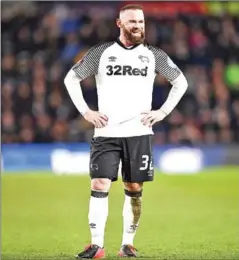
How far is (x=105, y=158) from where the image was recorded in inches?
330

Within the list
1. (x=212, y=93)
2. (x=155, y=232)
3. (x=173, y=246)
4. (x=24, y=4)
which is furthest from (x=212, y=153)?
(x=173, y=246)

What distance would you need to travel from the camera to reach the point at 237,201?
1509 cm

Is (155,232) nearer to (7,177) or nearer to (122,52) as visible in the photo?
(122,52)

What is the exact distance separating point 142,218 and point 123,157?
4.36 m

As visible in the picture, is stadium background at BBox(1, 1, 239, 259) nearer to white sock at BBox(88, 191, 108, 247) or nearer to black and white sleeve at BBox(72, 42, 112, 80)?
white sock at BBox(88, 191, 108, 247)

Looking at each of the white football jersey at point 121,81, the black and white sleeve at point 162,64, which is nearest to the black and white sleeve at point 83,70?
the white football jersey at point 121,81

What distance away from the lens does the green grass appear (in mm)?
9344

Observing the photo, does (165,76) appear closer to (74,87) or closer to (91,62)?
(91,62)

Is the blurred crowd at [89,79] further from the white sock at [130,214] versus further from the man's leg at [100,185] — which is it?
the man's leg at [100,185]

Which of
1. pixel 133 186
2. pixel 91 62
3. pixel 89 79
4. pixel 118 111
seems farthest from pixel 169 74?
pixel 89 79

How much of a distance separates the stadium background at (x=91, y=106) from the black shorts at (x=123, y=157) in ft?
16.0

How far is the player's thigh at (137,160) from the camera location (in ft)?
27.8

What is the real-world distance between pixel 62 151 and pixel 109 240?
1251 cm

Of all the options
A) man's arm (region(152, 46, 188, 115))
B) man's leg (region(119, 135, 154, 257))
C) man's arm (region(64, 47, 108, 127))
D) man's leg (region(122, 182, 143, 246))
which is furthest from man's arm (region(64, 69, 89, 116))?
man's leg (region(122, 182, 143, 246))
